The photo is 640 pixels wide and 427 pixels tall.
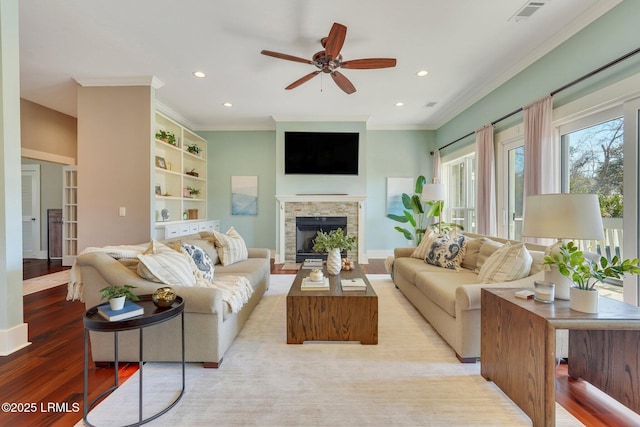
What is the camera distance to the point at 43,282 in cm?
441

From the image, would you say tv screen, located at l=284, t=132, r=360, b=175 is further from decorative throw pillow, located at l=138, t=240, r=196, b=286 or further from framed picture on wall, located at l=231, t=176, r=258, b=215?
decorative throw pillow, located at l=138, t=240, r=196, b=286

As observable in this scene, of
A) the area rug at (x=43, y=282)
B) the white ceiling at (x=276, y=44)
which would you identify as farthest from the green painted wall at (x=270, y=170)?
A: the area rug at (x=43, y=282)

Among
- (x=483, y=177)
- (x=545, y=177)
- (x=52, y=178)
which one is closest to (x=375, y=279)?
(x=483, y=177)

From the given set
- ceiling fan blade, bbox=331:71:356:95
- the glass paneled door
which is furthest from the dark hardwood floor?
ceiling fan blade, bbox=331:71:356:95

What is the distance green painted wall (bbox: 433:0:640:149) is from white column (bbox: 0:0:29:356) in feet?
16.4

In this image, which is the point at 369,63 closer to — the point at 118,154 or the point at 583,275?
the point at 583,275

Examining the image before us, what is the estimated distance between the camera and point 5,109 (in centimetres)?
233

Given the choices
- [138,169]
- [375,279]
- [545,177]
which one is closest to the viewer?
[545,177]

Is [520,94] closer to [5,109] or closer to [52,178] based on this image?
[5,109]

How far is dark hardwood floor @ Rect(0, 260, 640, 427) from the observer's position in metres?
1.59

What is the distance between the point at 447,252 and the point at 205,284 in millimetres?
2715

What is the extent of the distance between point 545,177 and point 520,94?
4.07ft

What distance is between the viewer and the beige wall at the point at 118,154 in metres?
4.10

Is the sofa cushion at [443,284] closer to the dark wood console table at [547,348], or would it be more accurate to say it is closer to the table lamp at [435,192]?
the dark wood console table at [547,348]
